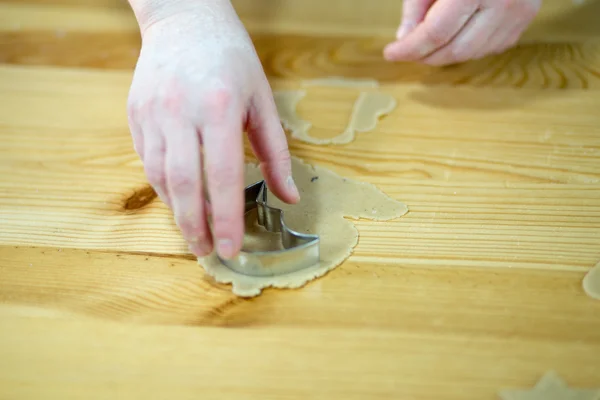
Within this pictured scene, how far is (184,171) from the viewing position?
65 cm

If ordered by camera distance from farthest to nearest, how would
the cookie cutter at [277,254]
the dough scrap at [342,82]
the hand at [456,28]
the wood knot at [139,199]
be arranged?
the dough scrap at [342,82], the hand at [456,28], the wood knot at [139,199], the cookie cutter at [277,254]

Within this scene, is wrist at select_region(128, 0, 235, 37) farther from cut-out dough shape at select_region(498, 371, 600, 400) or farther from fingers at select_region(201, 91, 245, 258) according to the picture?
cut-out dough shape at select_region(498, 371, 600, 400)

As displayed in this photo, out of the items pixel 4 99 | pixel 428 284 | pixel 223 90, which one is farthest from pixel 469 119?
pixel 4 99

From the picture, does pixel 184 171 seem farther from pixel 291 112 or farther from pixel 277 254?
pixel 291 112

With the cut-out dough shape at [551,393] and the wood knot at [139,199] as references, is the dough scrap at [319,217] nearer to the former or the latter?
the wood knot at [139,199]

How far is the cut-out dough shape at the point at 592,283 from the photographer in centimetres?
70

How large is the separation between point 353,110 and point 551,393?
58 cm

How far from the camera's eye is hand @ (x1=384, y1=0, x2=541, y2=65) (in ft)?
3.13

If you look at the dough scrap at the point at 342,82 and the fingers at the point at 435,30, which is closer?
the fingers at the point at 435,30

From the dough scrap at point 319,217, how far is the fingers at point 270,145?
74 mm

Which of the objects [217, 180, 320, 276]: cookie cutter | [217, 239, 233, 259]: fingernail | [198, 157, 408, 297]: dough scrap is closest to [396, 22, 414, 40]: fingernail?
[198, 157, 408, 297]: dough scrap

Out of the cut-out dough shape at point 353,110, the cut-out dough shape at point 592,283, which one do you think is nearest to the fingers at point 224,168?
the cut-out dough shape at point 353,110

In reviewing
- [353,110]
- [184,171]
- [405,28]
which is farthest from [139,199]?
[405,28]

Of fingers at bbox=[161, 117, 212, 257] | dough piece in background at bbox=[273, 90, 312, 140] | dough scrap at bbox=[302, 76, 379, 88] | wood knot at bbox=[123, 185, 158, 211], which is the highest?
fingers at bbox=[161, 117, 212, 257]
